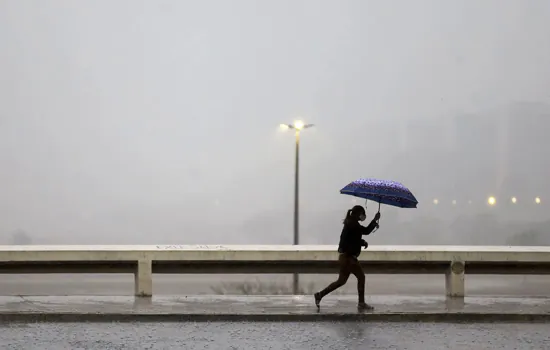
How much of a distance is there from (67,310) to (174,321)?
173 centimetres

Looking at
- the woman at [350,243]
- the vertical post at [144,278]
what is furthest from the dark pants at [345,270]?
the vertical post at [144,278]

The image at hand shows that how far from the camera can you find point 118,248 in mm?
13641

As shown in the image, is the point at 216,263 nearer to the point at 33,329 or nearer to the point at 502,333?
the point at 33,329

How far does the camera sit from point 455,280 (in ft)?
44.6

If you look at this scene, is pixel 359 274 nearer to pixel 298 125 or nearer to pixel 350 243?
pixel 350 243

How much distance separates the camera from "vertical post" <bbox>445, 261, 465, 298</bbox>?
13.5 meters

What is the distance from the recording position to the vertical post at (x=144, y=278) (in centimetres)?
1317

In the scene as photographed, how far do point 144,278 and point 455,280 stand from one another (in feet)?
17.9

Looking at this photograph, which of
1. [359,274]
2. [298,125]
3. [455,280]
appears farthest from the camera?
[298,125]

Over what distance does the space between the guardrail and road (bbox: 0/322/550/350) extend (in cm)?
275

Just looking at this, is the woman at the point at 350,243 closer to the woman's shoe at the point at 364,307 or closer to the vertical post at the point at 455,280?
the woman's shoe at the point at 364,307

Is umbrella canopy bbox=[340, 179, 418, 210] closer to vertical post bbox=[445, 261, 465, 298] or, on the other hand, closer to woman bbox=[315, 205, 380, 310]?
woman bbox=[315, 205, 380, 310]

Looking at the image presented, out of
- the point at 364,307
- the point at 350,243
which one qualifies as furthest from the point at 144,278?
the point at 364,307

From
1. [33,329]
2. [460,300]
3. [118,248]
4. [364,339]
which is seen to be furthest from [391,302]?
[33,329]
